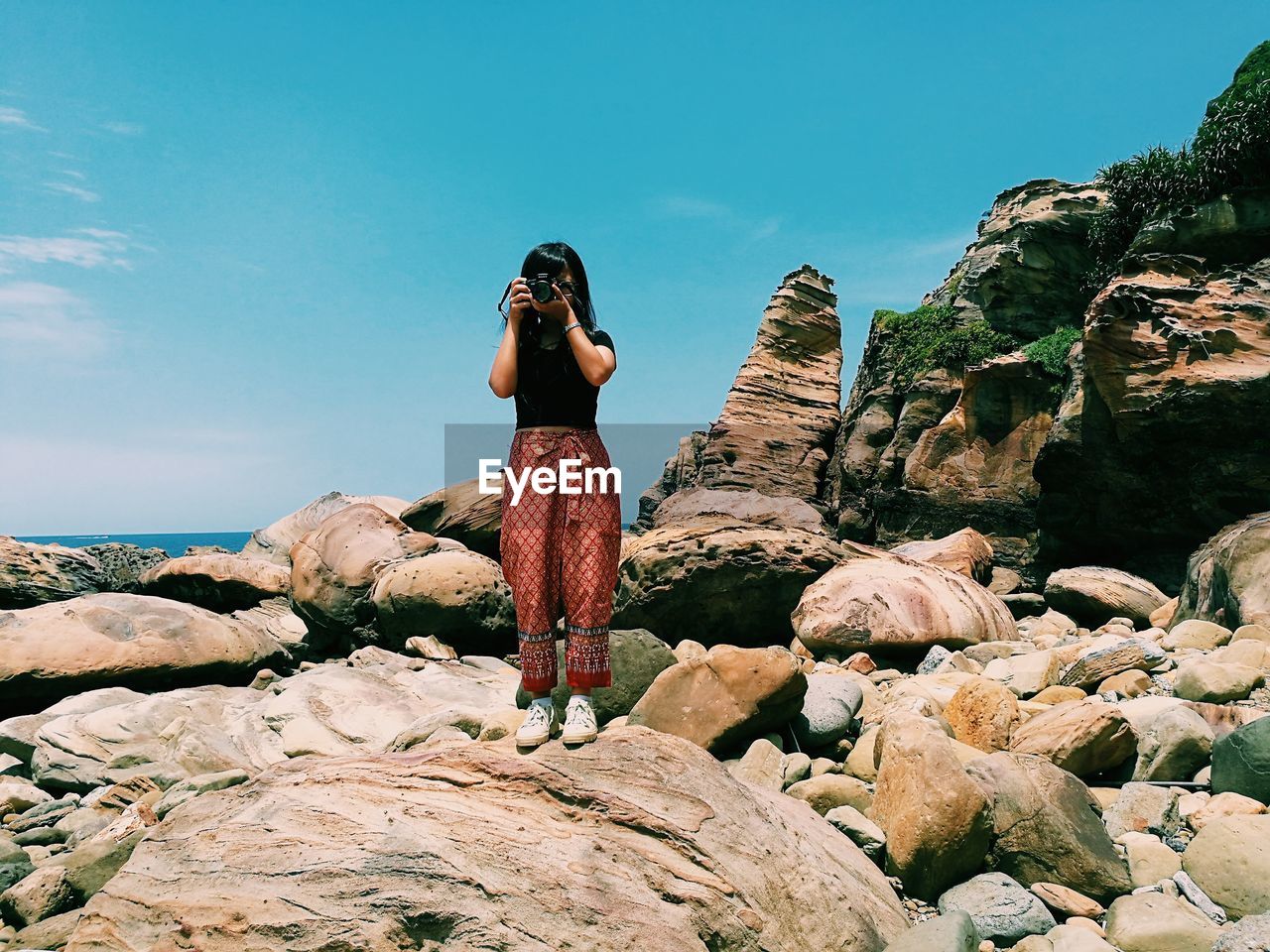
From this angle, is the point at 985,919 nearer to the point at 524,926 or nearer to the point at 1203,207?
the point at 524,926

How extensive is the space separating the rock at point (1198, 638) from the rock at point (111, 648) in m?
9.98

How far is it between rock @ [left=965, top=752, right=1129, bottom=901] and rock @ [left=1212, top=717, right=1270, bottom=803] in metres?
0.92

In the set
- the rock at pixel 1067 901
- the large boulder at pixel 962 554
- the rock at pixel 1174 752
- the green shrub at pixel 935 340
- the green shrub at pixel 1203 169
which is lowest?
the rock at pixel 1067 901

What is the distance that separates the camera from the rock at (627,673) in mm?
7145

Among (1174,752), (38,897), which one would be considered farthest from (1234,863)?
(38,897)

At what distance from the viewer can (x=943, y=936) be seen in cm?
382

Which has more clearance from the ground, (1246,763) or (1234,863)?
(1246,763)

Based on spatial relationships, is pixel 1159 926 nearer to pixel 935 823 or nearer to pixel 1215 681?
pixel 935 823

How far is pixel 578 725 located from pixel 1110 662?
4.99 meters

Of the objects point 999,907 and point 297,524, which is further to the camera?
point 297,524

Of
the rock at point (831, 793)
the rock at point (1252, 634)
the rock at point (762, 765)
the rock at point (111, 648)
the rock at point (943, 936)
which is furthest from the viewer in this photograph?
the rock at point (111, 648)

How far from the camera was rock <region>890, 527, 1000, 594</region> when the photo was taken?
14.6 m

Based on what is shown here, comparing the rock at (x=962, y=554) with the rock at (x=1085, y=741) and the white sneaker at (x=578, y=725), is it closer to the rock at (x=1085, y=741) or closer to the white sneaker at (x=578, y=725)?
the rock at (x=1085, y=741)

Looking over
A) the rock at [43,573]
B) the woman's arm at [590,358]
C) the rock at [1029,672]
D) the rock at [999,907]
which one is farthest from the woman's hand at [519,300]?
the rock at [43,573]
